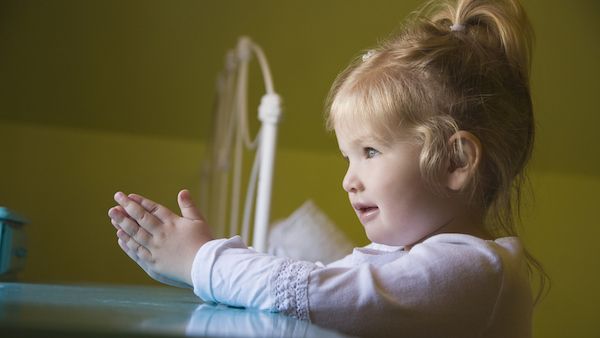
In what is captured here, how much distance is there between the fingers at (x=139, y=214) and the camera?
851 mm

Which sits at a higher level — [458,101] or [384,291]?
[458,101]

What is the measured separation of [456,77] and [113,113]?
1.70 m

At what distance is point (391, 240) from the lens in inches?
36.4

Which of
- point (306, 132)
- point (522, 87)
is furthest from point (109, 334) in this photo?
point (306, 132)

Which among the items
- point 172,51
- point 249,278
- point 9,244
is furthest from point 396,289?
point 172,51

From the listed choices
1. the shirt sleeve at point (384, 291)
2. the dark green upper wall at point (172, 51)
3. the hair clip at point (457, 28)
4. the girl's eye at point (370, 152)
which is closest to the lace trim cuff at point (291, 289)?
the shirt sleeve at point (384, 291)

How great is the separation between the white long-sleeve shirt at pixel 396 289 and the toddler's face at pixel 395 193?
0.38 ft

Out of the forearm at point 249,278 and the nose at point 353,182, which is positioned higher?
the nose at point 353,182

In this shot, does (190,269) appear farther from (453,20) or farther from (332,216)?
(332,216)

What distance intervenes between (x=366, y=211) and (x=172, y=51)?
1582mm

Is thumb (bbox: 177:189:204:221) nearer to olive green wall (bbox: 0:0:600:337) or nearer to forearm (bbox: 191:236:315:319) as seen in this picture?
forearm (bbox: 191:236:315:319)

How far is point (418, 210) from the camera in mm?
897

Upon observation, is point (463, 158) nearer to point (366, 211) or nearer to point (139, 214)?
point (366, 211)

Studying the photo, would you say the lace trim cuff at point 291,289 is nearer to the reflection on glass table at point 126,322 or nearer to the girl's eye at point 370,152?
the reflection on glass table at point 126,322
